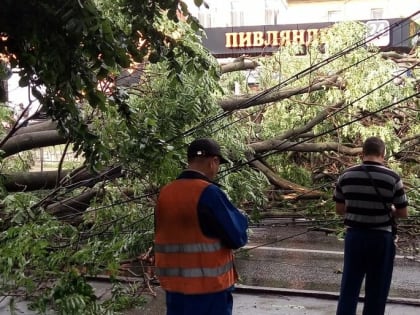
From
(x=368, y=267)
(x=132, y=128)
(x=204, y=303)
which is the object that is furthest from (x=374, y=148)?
(x=204, y=303)

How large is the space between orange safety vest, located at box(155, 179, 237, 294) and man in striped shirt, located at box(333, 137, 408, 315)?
1.28 meters

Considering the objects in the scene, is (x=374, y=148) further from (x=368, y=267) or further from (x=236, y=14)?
(x=236, y=14)

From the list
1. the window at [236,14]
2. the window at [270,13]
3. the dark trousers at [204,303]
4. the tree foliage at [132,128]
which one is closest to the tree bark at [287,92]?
the tree foliage at [132,128]

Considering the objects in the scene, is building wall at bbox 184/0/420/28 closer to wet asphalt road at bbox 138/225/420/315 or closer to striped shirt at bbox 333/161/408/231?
wet asphalt road at bbox 138/225/420/315

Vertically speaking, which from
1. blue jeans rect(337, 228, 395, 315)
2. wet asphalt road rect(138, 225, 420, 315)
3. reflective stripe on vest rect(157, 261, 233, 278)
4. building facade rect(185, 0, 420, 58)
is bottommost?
wet asphalt road rect(138, 225, 420, 315)

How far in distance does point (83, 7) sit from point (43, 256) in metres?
2.15

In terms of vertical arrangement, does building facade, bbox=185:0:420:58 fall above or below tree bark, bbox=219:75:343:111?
above

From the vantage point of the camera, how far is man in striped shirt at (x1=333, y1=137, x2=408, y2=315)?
4016mm

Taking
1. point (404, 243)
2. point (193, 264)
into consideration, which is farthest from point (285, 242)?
point (193, 264)

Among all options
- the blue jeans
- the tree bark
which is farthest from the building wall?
the blue jeans

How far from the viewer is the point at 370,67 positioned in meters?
7.96

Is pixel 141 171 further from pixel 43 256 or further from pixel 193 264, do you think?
pixel 193 264

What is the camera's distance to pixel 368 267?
4086 mm

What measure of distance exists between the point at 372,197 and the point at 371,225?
0.61 ft
